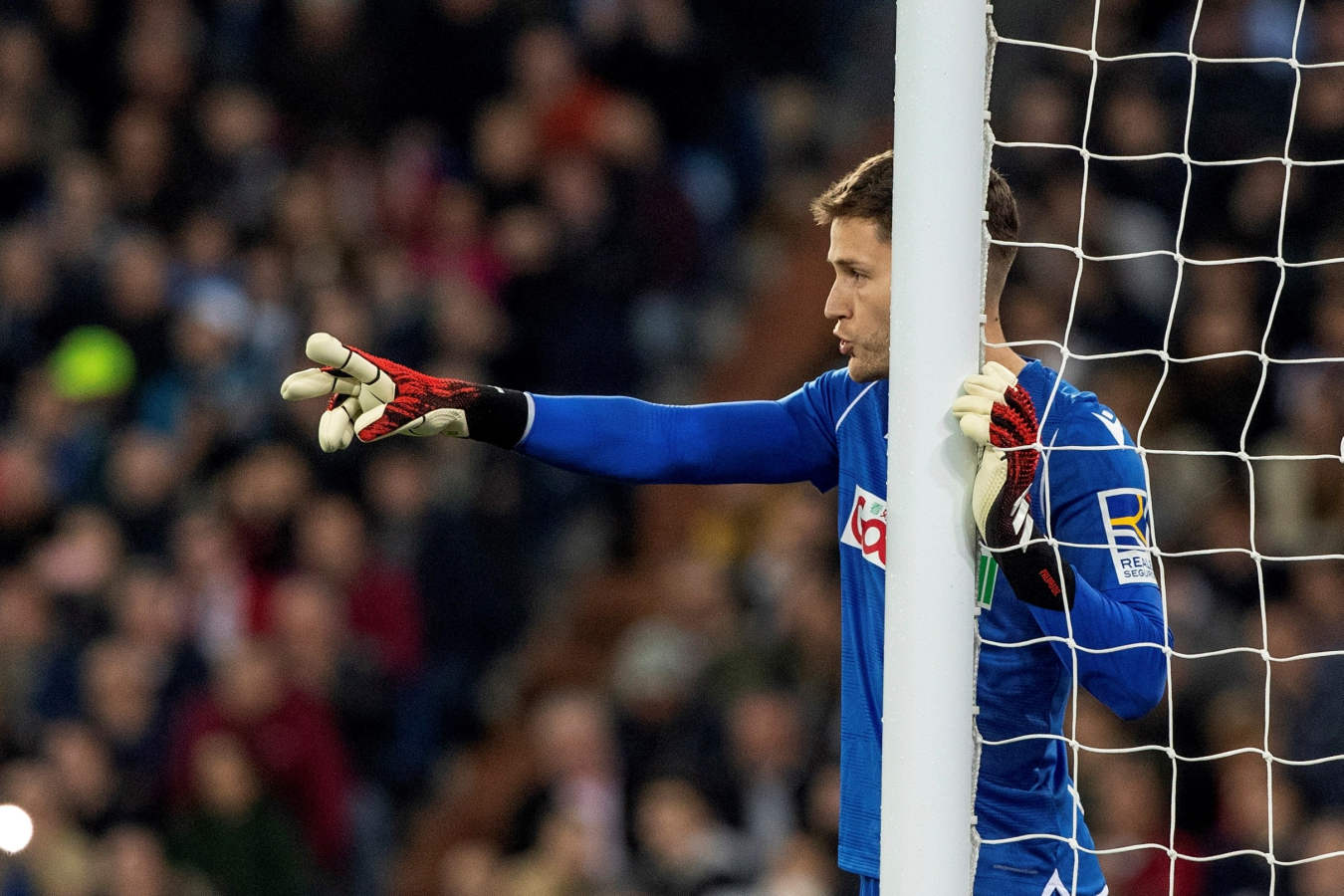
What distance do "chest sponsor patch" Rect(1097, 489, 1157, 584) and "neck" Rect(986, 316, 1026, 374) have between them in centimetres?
29

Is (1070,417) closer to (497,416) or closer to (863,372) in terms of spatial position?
(863,372)

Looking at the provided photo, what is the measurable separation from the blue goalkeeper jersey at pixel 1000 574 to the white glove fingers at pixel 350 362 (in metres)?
0.30

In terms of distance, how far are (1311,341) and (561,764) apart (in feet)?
10.5

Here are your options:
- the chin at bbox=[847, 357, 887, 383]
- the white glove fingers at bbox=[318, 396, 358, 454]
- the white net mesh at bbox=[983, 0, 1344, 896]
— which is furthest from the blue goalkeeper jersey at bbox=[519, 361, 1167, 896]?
the white net mesh at bbox=[983, 0, 1344, 896]

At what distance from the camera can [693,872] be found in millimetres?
6691

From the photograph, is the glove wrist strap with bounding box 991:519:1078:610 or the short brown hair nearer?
the glove wrist strap with bounding box 991:519:1078:610

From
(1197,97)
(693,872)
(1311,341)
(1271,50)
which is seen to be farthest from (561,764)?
(1271,50)

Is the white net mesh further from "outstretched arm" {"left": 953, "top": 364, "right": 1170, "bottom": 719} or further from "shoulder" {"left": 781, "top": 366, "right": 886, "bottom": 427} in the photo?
"outstretched arm" {"left": 953, "top": 364, "right": 1170, "bottom": 719}

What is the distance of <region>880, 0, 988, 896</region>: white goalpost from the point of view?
2949mm

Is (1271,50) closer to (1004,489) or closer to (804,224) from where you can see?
(804,224)

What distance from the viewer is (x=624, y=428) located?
3.50 metres

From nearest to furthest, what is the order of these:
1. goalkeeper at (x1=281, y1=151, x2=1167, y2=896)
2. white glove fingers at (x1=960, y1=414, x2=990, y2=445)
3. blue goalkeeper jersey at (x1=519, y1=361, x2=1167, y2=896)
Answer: white glove fingers at (x1=960, y1=414, x2=990, y2=445) → goalkeeper at (x1=281, y1=151, x2=1167, y2=896) → blue goalkeeper jersey at (x1=519, y1=361, x2=1167, y2=896)

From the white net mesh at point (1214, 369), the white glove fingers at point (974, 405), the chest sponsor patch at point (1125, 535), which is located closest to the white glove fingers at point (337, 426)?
the white glove fingers at point (974, 405)

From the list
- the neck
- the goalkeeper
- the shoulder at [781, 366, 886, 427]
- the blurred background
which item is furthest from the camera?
the blurred background
